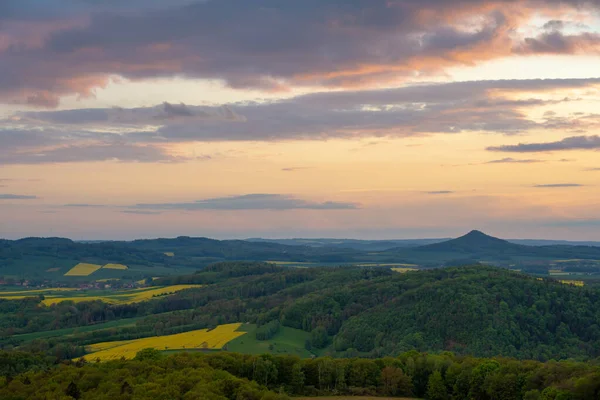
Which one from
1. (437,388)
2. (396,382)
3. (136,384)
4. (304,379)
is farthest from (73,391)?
(437,388)

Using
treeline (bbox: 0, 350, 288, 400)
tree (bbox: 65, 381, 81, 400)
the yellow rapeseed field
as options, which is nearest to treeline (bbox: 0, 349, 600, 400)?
tree (bbox: 65, 381, 81, 400)

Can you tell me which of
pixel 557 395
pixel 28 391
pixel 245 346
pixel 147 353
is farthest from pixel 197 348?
pixel 557 395

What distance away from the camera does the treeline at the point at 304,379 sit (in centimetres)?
8756

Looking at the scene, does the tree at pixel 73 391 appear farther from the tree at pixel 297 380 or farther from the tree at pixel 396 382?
the tree at pixel 396 382

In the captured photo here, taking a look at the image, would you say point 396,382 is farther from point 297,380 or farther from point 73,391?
point 73,391

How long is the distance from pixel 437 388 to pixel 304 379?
24037mm

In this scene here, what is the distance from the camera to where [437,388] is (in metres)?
112

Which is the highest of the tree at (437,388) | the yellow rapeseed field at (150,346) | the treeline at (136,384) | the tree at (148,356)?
the treeline at (136,384)

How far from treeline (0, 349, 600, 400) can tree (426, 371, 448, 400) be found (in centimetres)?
17

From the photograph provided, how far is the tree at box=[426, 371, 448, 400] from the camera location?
112m

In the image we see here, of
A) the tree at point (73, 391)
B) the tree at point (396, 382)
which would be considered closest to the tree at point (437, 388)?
the tree at point (396, 382)

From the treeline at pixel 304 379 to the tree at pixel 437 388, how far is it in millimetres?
171

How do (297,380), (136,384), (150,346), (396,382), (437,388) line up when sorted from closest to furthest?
1. (136,384)
2. (437,388)
3. (396,382)
4. (297,380)
5. (150,346)

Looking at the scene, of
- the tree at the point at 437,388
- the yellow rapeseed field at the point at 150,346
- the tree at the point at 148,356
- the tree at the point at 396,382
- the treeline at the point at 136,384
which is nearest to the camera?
the treeline at the point at 136,384
